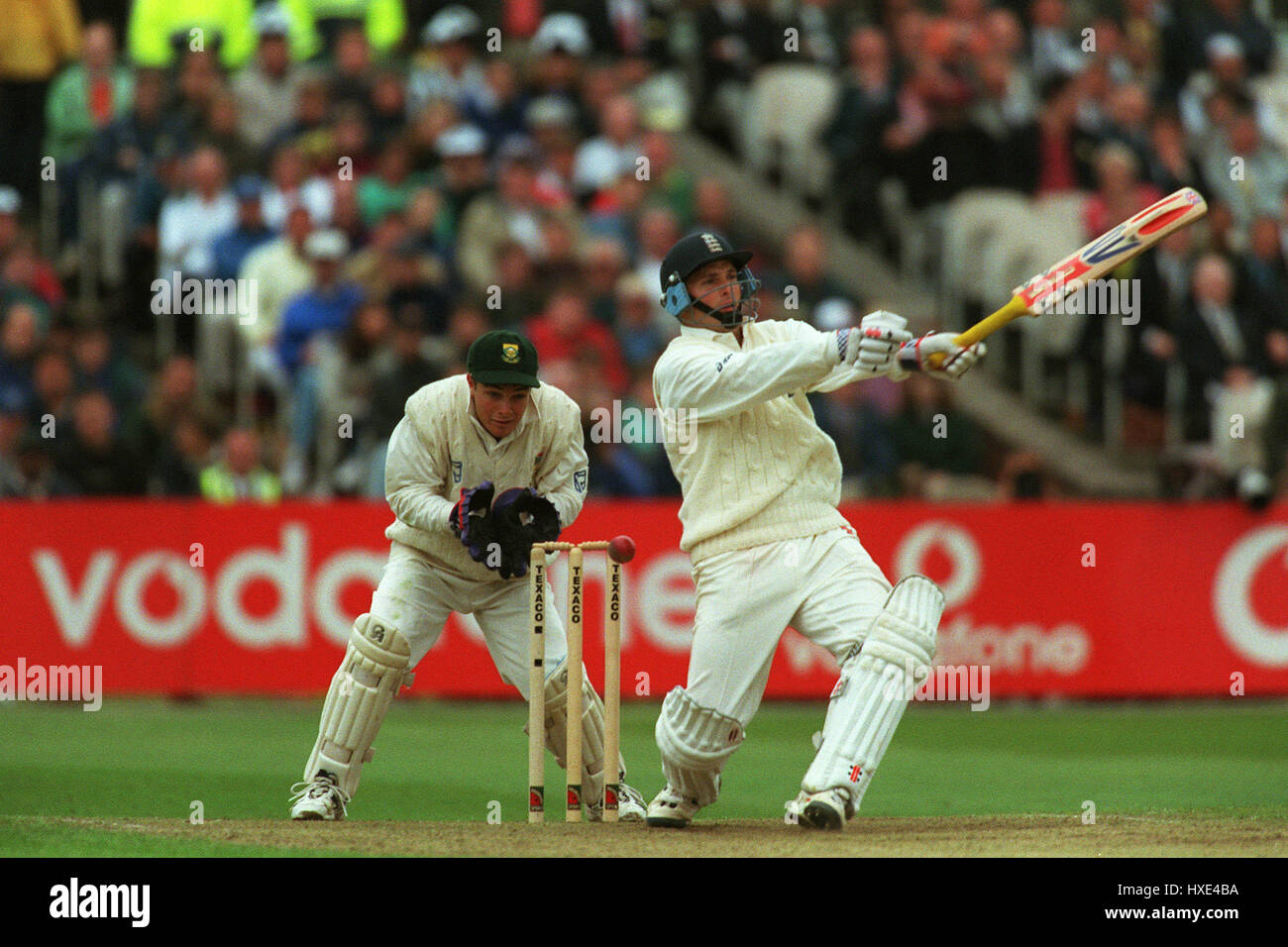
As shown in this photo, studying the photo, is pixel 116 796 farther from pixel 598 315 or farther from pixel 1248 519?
pixel 1248 519

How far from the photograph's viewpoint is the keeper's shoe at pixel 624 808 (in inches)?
322

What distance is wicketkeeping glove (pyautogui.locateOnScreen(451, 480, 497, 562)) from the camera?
8.04 meters

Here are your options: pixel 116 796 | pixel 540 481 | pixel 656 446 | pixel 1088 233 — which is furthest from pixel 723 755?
pixel 1088 233

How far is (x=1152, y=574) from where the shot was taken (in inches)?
548

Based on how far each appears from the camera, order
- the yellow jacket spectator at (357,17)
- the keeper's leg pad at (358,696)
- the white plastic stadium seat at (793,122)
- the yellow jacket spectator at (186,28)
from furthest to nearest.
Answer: the yellow jacket spectator at (357,17) → the white plastic stadium seat at (793,122) → the yellow jacket spectator at (186,28) → the keeper's leg pad at (358,696)

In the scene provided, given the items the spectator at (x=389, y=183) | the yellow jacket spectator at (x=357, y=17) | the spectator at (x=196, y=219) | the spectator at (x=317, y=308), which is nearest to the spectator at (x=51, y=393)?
the spectator at (x=196, y=219)

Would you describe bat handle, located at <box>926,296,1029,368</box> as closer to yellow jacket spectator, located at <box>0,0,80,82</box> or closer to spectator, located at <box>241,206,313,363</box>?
spectator, located at <box>241,206,313,363</box>

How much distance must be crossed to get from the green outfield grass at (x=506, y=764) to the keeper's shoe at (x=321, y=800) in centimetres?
40

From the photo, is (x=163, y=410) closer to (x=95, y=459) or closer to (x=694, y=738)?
(x=95, y=459)

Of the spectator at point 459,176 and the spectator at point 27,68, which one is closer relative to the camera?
the spectator at point 459,176

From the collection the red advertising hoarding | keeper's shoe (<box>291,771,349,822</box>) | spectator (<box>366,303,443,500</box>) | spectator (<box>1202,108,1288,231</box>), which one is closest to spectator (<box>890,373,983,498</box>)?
the red advertising hoarding

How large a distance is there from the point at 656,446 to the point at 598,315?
3.58ft

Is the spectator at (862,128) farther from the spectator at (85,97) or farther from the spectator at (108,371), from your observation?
the spectator at (108,371)

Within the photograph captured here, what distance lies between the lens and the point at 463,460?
8.34 meters
